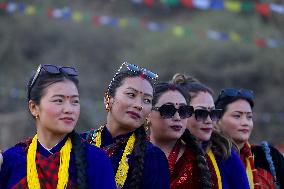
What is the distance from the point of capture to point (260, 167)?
6.83 metres

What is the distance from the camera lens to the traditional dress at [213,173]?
561cm

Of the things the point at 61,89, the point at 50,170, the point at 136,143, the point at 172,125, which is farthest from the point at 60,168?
the point at 172,125

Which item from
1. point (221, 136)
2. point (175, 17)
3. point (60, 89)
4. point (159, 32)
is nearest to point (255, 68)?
point (159, 32)

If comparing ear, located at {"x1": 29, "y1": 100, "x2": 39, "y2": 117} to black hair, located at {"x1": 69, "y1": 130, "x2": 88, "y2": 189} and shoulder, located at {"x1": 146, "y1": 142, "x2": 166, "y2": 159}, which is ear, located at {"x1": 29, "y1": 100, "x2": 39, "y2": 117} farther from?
shoulder, located at {"x1": 146, "y1": 142, "x2": 166, "y2": 159}

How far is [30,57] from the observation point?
99.4ft

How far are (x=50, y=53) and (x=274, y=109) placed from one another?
881cm

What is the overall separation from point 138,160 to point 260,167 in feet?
7.15

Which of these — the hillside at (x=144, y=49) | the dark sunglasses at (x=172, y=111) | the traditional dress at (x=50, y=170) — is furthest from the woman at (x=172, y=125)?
the hillside at (x=144, y=49)

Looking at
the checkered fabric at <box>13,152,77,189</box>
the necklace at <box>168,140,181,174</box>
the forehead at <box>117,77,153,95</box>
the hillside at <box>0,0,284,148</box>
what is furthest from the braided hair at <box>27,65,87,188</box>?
the hillside at <box>0,0,284,148</box>

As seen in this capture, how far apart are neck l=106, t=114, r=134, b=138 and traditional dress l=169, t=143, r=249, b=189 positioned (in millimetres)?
630

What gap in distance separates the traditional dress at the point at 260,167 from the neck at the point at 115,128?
1.84 m

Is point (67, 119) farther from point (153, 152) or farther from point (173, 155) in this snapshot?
point (173, 155)

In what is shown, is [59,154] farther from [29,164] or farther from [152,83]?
[152,83]

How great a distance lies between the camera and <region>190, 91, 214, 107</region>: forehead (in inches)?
245
